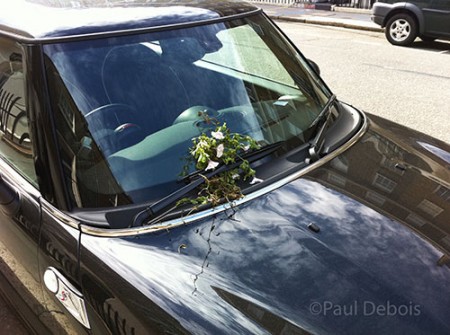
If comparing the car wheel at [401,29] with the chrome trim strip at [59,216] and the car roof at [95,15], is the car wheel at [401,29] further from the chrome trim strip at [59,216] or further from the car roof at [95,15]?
the chrome trim strip at [59,216]

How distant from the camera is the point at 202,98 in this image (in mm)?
2113

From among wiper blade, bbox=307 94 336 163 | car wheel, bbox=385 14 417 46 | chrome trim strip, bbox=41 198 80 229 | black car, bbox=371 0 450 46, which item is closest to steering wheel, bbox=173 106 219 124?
wiper blade, bbox=307 94 336 163

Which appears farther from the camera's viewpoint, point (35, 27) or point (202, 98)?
point (202, 98)

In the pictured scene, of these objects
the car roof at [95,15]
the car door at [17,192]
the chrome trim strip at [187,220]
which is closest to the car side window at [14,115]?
the car door at [17,192]

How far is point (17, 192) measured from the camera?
1.99 metres

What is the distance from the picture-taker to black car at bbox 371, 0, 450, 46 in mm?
8867

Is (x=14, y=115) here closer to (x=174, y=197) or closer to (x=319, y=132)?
(x=174, y=197)

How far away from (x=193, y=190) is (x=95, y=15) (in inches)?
38.5

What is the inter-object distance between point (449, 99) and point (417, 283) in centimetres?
549

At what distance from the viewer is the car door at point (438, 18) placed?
28.8ft

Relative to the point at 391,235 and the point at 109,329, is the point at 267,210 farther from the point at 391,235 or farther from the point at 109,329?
the point at 109,329

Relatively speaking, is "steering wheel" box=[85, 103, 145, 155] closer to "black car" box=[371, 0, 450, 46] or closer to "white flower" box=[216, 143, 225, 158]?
"white flower" box=[216, 143, 225, 158]

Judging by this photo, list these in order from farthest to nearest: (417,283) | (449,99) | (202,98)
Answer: (449,99) → (202,98) → (417,283)

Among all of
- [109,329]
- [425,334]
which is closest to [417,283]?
[425,334]
